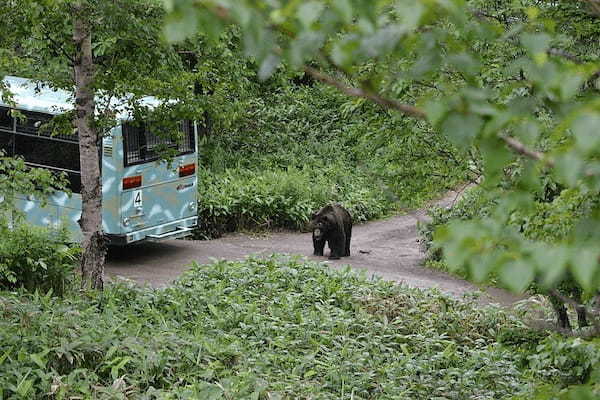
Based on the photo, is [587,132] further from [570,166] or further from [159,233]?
[159,233]

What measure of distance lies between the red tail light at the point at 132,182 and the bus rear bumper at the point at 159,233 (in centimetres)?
76

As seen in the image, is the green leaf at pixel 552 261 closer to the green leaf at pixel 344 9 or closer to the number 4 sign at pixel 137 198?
the green leaf at pixel 344 9

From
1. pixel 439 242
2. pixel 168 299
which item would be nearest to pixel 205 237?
pixel 168 299

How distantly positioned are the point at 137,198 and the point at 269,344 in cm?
632

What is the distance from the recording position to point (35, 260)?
1109cm

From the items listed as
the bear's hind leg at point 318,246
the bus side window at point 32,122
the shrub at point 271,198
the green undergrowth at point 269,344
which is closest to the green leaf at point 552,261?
the green undergrowth at point 269,344

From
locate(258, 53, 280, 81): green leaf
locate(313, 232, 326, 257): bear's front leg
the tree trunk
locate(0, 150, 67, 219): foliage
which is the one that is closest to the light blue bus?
locate(313, 232, 326, 257): bear's front leg

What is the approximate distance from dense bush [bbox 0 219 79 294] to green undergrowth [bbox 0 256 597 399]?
3.38 ft

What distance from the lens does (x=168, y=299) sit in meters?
10.4

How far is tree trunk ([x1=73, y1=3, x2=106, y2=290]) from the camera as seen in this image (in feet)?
31.0

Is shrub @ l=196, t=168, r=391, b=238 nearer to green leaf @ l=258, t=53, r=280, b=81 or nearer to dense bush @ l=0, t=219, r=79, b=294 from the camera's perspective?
dense bush @ l=0, t=219, r=79, b=294

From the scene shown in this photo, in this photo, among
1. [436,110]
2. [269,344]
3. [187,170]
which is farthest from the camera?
[187,170]

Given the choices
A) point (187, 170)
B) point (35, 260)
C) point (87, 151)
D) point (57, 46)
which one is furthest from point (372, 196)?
point (187, 170)

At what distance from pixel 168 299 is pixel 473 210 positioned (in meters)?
3.89
